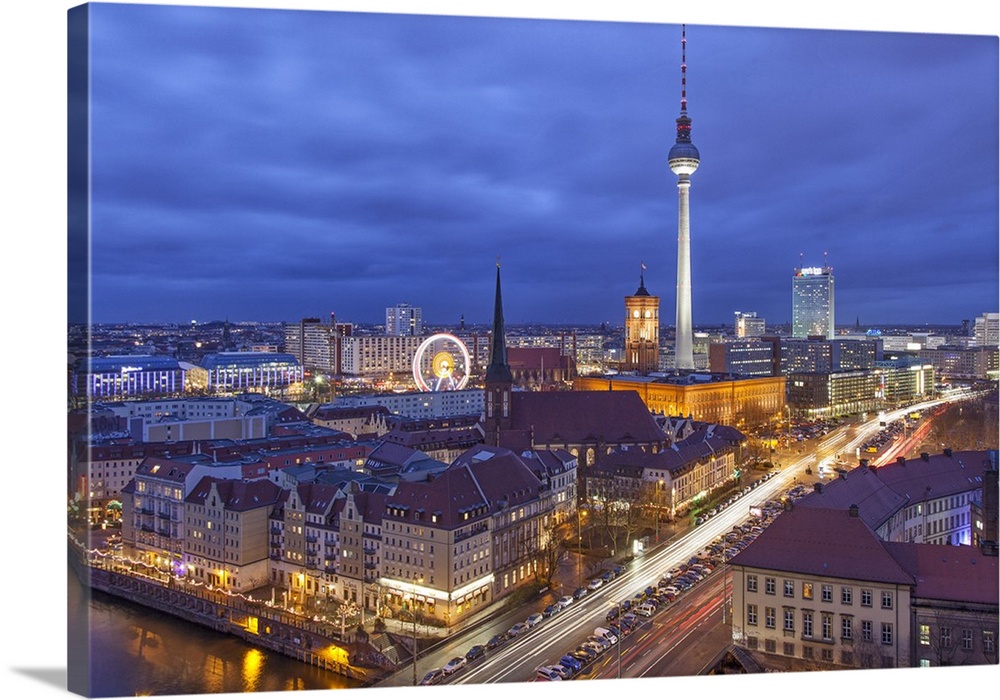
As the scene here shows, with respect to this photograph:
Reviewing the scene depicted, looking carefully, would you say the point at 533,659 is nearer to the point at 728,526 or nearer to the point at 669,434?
the point at 728,526

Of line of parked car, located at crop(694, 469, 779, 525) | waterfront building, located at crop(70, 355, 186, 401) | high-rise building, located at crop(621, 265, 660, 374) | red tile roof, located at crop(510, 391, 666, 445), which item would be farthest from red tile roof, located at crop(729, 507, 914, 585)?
high-rise building, located at crop(621, 265, 660, 374)

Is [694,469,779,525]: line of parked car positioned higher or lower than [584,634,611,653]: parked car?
higher

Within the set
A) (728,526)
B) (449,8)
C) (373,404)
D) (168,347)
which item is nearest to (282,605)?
(728,526)

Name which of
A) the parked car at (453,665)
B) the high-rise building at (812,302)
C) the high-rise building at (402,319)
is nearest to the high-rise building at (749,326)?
the high-rise building at (812,302)

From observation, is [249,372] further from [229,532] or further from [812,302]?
[812,302]

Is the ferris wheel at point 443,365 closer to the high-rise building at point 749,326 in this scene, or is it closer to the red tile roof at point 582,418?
the red tile roof at point 582,418

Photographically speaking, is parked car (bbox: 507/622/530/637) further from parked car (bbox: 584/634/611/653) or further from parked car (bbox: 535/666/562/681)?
parked car (bbox: 535/666/562/681)
